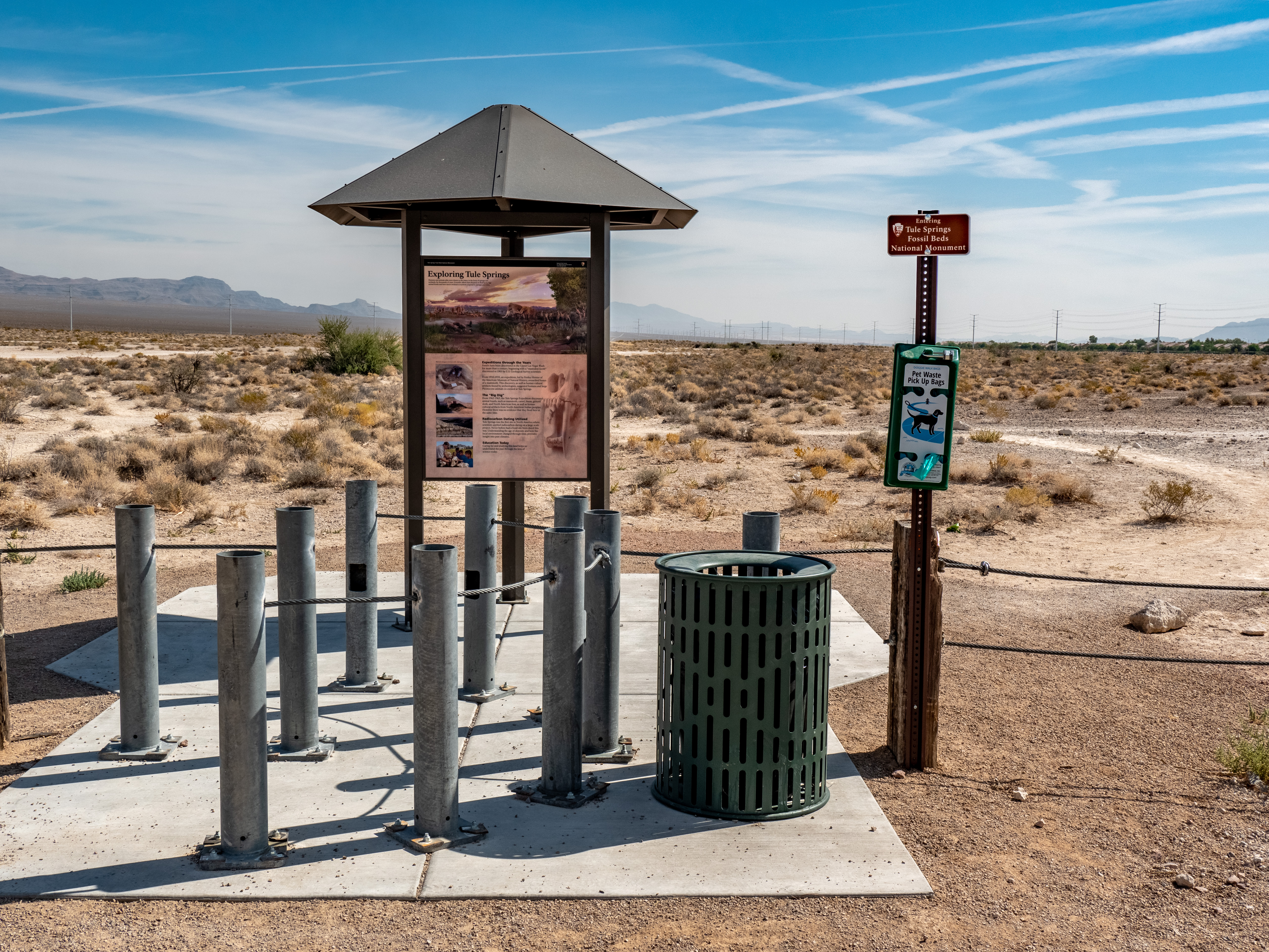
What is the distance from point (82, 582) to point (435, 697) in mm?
6886

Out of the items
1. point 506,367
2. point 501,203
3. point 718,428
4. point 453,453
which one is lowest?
point 718,428

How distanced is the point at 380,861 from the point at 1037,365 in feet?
203

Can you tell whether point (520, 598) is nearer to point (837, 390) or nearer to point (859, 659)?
point (859, 659)

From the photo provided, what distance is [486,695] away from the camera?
6.26 m

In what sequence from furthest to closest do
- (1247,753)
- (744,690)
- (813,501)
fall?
(813,501) < (1247,753) < (744,690)

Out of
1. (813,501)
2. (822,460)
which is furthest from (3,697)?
(822,460)

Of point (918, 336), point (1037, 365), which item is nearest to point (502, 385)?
point (918, 336)

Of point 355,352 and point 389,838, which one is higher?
point 355,352

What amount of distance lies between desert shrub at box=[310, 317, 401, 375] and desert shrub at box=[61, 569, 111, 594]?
3109 cm

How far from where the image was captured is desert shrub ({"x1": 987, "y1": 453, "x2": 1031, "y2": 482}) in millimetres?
18797

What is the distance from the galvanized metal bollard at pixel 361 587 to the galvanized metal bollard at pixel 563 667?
1931 millimetres

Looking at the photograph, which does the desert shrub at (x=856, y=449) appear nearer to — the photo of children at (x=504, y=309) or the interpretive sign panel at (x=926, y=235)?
the photo of children at (x=504, y=309)

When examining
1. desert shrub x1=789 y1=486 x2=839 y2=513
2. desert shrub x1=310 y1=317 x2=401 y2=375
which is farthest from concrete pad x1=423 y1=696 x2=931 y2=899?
desert shrub x1=310 y1=317 x2=401 y2=375

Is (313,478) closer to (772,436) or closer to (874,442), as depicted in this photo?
(772,436)
